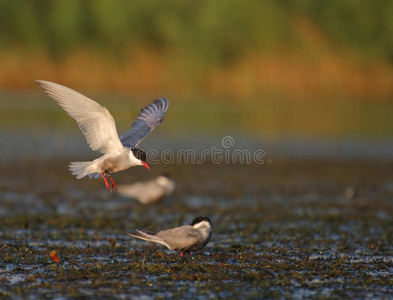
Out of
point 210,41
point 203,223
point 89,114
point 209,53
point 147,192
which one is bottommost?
point 203,223

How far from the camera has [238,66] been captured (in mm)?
42406

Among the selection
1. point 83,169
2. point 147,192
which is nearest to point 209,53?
point 147,192

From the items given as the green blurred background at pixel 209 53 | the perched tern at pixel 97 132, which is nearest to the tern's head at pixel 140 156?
the perched tern at pixel 97 132

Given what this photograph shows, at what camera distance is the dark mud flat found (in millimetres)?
7738

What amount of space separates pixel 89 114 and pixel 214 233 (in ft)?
10.3

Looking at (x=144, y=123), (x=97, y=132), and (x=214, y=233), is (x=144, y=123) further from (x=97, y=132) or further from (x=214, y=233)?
(x=214, y=233)

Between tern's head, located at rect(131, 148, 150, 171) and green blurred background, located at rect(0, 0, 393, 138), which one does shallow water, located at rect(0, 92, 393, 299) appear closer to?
tern's head, located at rect(131, 148, 150, 171)

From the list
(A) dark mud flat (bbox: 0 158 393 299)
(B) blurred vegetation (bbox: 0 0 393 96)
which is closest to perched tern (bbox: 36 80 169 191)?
(A) dark mud flat (bbox: 0 158 393 299)

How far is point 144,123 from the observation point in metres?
11.0

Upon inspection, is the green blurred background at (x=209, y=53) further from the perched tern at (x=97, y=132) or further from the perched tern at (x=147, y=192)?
the perched tern at (x=97, y=132)

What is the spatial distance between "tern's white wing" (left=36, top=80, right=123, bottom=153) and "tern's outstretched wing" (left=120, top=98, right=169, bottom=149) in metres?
0.53

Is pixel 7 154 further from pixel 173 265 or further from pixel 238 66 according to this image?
pixel 238 66

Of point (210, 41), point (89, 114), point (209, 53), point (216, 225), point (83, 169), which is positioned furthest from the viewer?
point (210, 41)

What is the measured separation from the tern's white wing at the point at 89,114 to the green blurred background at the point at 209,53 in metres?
27.2
